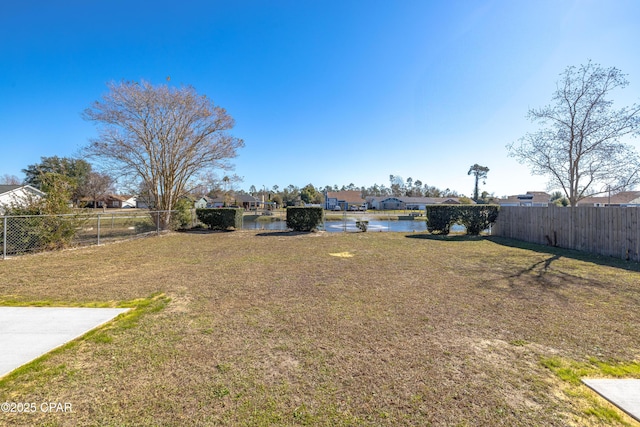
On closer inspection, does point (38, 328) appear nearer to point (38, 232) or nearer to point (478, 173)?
point (38, 232)

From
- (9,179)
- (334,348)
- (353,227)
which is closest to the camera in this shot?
(334,348)

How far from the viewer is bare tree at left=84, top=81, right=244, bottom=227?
1226 centimetres

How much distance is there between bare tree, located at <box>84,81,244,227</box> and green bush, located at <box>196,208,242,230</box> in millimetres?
1662

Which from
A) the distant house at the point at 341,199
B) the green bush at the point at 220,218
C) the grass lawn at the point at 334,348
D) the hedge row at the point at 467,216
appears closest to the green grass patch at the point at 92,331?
the grass lawn at the point at 334,348

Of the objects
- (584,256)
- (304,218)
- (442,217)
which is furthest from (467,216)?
(304,218)

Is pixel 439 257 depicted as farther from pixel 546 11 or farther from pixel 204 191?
pixel 204 191

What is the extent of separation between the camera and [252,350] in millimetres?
2582

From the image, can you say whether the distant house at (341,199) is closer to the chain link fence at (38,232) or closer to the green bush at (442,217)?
the green bush at (442,217)

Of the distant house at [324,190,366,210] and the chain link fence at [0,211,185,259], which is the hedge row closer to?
the chain link fence at [0,211,185,259]

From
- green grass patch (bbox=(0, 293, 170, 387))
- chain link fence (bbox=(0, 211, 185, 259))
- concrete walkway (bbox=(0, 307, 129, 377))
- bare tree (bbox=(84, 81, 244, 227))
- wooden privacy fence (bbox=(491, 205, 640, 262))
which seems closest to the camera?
green grass patch (bbox=(0, 293, 170, 387))

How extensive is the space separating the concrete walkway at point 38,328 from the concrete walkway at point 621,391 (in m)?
4.67

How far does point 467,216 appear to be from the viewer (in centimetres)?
1252

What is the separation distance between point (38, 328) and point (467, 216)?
46.0ft

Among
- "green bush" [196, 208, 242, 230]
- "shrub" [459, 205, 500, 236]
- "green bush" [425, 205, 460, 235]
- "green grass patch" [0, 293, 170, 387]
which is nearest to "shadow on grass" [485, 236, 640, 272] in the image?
"shrub" [459, 205, 500, 236]
